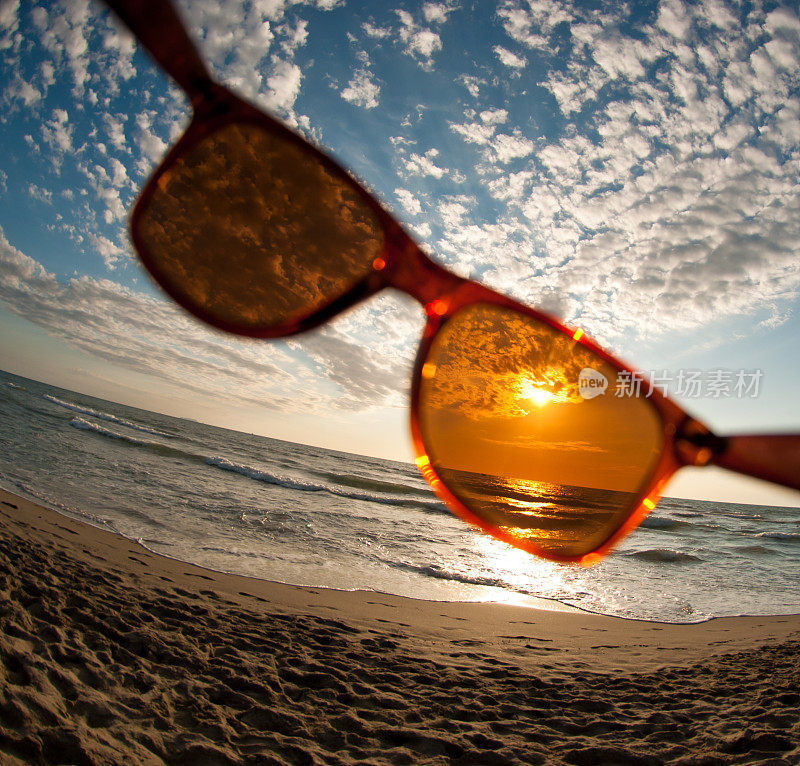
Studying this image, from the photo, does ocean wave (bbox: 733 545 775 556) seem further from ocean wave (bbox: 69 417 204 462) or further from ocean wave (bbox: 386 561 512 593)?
ocean wave (bbox: 69 417 204 462)

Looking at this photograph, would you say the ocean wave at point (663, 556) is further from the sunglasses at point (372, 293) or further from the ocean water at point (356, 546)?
the sunglasses at point (372, 293)

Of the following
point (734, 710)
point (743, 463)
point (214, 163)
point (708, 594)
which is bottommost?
point (708, 594)

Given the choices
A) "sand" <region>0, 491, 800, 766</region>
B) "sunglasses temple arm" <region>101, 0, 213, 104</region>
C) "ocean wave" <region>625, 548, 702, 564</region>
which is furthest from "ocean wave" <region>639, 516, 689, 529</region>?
"sunglasses temple arm" <region>101, 0, 213, 104</region>

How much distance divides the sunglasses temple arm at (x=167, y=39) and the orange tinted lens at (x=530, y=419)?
3.26 ft

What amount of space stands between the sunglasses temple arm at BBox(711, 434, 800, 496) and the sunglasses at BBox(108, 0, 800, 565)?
36 centimetres

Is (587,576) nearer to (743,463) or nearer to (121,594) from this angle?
(121,594)

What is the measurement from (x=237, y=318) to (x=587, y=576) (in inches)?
279

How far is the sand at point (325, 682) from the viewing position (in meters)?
1.88

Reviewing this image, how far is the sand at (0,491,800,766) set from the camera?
1.88 meters

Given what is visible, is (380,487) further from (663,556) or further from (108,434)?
(108,434)

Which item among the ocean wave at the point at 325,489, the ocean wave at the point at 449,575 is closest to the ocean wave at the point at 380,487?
the ocean wave at the point at 325,489

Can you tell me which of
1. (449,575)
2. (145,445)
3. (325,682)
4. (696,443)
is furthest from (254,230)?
(145,445)

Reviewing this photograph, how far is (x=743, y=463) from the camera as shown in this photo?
2.39 ft

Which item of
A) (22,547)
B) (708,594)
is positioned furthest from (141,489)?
(708,594)
